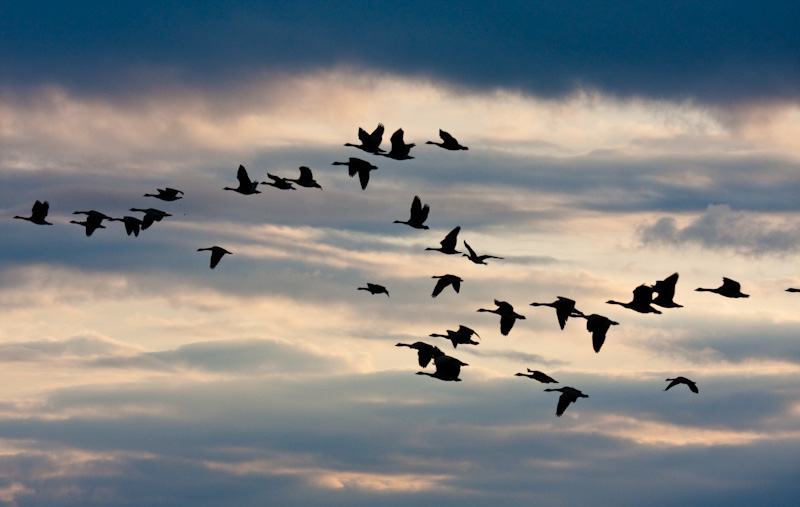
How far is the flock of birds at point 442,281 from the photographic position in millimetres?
59188

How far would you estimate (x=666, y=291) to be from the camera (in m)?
59.8

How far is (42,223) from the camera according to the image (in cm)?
7131

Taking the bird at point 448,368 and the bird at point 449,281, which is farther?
the bird at point 449,281

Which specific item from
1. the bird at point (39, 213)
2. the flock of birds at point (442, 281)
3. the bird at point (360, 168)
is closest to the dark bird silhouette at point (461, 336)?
the flock of birds at point (442, 281)

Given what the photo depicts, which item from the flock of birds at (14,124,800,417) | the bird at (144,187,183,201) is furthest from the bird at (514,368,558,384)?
the bird at (144,187,183,201)

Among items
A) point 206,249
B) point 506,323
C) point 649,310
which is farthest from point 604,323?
point 206,249

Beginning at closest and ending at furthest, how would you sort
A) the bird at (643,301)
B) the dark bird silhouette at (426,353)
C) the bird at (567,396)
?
1. the bird at (567,396)
2. the bird at (643,301)
3. the dark bird silhouette at (426,353)

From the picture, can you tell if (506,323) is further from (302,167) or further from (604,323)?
(302,167)

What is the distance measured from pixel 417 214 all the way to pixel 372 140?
5438mm

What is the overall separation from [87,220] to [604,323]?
35040 millimetres

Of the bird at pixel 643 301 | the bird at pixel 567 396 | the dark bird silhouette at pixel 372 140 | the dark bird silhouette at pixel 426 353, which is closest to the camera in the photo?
the bird at pixel 567 396

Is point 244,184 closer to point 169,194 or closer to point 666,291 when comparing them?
point 169,194

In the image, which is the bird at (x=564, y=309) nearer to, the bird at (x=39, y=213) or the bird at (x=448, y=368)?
the bird at (x=448, y=368)

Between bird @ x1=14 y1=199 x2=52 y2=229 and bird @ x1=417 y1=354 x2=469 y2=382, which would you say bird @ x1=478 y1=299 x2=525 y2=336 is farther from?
bird @ x1=14 y1=199 x2=52 y2=229
